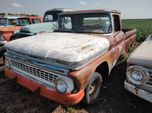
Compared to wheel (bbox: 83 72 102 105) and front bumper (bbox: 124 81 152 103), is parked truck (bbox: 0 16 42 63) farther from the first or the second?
front bumper (bbox: 124 81 152 103)

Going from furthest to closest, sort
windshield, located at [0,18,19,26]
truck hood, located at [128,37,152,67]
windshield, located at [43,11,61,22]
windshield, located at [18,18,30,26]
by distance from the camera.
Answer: windshield, located at [0,18,19,26] → windshield, located at [18,18,30,26] → windshield, located at [43,11,61,22] → truck hood, located at [128,37,152,67]

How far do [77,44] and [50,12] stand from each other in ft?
19.6

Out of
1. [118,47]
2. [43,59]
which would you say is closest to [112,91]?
[118,47]

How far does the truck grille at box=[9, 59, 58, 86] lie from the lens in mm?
2824

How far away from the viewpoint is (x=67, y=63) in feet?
8.47

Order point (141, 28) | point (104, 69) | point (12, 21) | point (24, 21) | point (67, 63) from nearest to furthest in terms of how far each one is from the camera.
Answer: point (67, 63) → point (104, 69) → point (24, 21) → point (12, 21) → point (141, 28)

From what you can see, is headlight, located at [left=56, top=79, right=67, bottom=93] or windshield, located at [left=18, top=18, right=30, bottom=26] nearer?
headlight, located at [left=56, top=79, right=67, bottom=93]

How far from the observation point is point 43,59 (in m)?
2.81

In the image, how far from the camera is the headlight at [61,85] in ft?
8.63

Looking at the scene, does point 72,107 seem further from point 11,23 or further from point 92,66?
point 11,23

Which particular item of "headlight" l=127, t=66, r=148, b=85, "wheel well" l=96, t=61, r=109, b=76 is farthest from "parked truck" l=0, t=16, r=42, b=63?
"headlight" l=127, t=66, r=148, b=85

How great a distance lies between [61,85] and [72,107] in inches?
36.4

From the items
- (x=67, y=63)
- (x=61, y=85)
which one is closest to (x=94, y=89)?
(x=61, y=85)

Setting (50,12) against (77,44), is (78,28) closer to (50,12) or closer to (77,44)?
(77,44)
